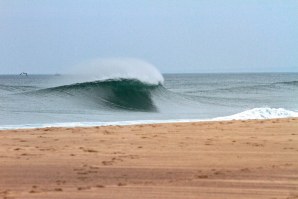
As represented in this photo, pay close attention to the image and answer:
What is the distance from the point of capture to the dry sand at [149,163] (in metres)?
7.70

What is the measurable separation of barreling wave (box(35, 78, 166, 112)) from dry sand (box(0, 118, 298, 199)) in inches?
679

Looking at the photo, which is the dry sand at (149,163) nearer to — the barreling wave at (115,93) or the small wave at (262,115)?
the small wave at (262,115)

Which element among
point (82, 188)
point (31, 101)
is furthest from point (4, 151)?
point (31, 101)

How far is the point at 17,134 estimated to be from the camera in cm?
1465

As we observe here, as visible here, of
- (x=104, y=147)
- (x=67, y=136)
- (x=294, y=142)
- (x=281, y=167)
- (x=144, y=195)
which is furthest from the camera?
(x=67, y=136)

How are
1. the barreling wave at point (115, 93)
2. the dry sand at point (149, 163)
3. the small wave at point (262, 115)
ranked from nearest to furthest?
1. the dry sand at point (149, 163)
2. the small wave at point (262, 115)
3. the barreling wave at point (115, 93)

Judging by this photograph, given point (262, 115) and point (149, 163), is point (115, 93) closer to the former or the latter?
point (262, 115)

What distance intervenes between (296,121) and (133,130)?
5367 millimetres

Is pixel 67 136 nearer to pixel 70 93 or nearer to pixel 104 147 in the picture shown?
pixel 104 147

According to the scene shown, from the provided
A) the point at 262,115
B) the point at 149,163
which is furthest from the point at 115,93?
the point at 149,163

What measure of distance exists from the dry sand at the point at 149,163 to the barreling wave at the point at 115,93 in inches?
679

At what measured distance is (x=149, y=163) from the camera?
32.7 ft

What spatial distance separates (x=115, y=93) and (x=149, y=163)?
88.9 ft

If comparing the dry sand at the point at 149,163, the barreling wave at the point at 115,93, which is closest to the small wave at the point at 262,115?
the dry sand at the point at 149,163
